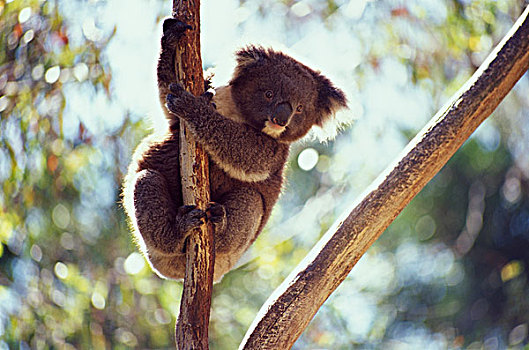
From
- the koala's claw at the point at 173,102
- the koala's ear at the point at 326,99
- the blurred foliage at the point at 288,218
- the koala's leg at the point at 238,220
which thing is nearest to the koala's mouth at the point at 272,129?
the koala's leg at the point at 238,220

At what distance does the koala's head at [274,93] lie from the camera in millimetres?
3408

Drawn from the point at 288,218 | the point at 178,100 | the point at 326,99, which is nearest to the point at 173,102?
the point at 178,100

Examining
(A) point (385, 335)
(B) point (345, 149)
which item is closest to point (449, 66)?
(B) point (345, 149)

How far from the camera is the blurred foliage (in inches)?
193

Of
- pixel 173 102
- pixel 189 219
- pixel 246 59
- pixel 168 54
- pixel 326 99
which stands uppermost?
→ pixel 168 54

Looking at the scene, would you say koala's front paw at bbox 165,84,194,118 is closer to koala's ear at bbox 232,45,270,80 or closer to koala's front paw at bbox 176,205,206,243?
koala's front paw at bbox 176,205,206,243

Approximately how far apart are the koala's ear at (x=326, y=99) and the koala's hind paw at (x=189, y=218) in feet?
4.06

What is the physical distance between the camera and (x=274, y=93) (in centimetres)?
345

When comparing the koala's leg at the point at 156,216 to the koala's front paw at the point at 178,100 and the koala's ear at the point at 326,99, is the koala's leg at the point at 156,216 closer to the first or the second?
the koala's front paw at the point at 178,100

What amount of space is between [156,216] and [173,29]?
91cm

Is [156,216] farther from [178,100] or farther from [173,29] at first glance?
[173,29]

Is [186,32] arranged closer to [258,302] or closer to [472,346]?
[258,302]

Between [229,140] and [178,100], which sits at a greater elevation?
[178,100]

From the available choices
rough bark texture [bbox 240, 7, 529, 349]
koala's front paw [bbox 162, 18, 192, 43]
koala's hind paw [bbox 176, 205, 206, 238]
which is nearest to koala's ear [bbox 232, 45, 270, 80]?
koala's front paw [bbox 162, 18, 192, 43]
